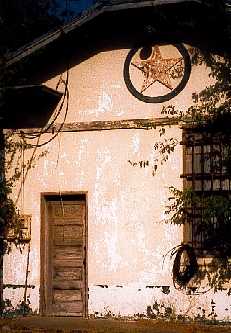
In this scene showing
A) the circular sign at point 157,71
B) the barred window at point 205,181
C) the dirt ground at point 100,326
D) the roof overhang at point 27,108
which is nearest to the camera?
the dirt ground at point 100,326

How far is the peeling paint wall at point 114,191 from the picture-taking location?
1161 centimetres

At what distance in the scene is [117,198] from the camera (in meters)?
12.0

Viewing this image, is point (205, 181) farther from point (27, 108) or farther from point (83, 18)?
point (27, 108)

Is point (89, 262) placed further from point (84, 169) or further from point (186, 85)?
point (186, 85)

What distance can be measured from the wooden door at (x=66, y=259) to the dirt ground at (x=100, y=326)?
0.59 m

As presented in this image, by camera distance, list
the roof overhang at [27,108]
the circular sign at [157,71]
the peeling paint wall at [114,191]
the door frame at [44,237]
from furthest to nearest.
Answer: the roof overhang at [27,108]
the door frame at [44,237]
the circular sign at [157,71]
the peeling paint wall at [114,191]

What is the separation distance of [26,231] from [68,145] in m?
1.78

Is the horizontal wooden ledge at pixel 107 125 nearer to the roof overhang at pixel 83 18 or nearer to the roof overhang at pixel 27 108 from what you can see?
the roof overhang at pixel 27 108

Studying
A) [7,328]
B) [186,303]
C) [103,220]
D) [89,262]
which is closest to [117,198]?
[103,220]

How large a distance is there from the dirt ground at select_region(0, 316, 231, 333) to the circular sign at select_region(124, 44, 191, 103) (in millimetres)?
3864

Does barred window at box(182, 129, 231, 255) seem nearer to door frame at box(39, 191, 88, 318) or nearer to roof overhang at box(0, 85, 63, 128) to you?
door frame at box(39, 191, 88, 318)

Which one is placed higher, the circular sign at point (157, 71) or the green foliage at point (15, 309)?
the circular sign at point (157, 71)

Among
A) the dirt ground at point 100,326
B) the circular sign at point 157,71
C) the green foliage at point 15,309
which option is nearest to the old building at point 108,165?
the circular sign at point 157,71

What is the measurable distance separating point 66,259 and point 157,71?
151 inches
